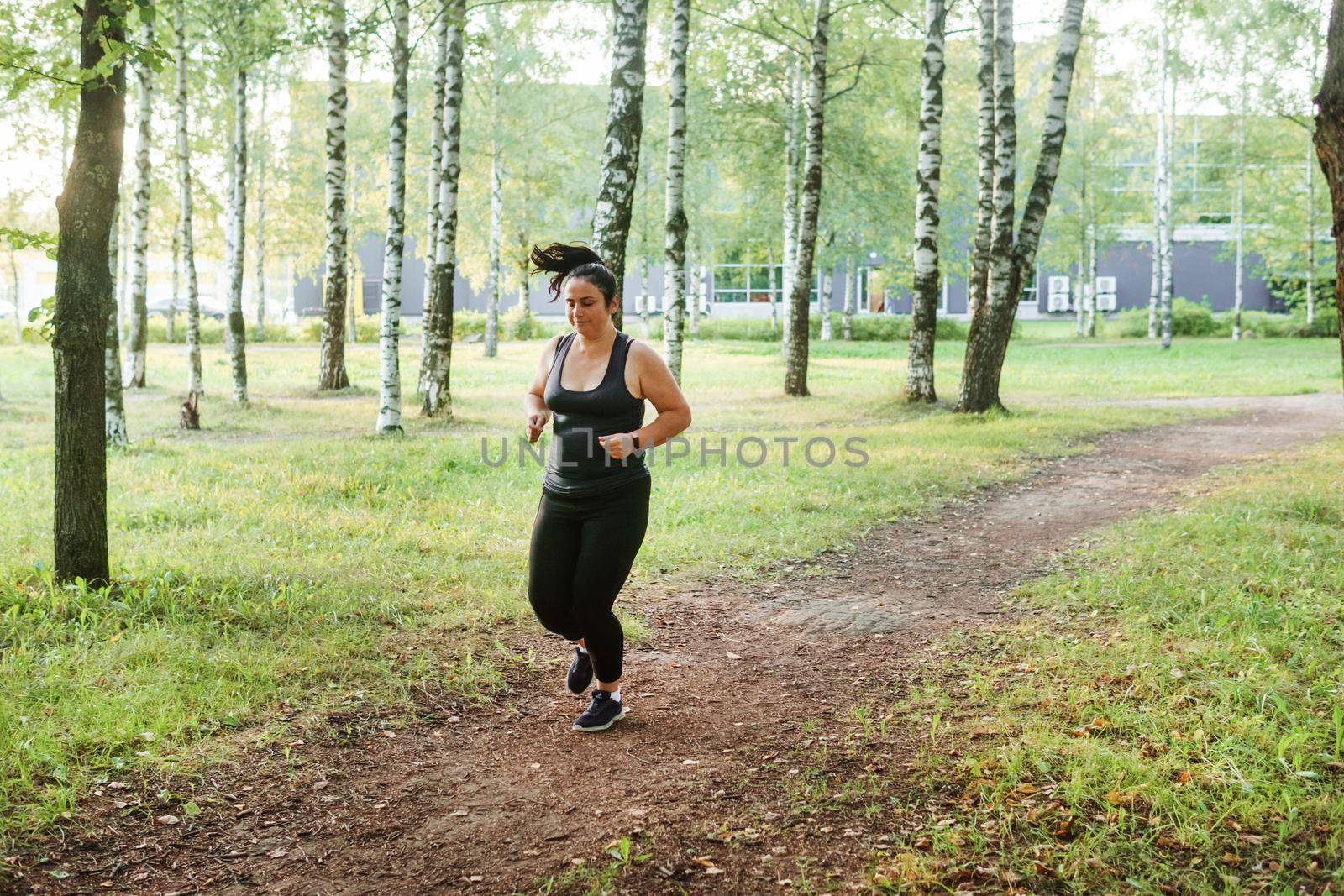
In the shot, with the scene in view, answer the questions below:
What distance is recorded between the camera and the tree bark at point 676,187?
15.9m

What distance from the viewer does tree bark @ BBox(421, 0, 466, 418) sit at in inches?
619

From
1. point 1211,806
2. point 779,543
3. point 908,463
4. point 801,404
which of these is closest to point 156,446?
point 779,543

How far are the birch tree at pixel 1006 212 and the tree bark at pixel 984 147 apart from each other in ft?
2.02

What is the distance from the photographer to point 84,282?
20.6ft

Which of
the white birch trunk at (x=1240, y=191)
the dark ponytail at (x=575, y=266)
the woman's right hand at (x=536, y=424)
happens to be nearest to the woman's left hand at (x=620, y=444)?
the woman's right hand at (x=536, y=424)

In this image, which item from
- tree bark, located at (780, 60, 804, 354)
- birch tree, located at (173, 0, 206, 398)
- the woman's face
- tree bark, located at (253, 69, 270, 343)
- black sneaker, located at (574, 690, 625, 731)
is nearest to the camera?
the woman's face

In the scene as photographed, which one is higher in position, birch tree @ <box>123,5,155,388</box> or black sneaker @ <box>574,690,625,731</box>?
birch tree @ <box>123,5,155,388</box>

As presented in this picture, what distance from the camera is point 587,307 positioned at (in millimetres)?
4715

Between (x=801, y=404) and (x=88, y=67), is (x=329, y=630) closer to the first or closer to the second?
(x=88, y=67)

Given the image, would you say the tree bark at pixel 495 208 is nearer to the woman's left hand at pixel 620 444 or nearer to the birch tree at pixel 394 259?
the birch tree at pixel 394 259

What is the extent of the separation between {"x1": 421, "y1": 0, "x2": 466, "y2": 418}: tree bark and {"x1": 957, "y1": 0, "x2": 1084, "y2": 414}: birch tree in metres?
8.56

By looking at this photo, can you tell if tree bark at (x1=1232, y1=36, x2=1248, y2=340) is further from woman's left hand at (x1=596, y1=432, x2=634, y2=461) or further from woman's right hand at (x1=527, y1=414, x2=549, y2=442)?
woman's left hand at (x1=596, y1=432, x2=634, y2=461)

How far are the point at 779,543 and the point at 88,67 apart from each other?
6.25 meters

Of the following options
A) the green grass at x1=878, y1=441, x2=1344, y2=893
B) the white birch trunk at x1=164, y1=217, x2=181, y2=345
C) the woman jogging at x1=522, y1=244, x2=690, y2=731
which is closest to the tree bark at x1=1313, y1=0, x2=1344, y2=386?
the green grass at x1=878, y1=441, x2=1344, y2=893
